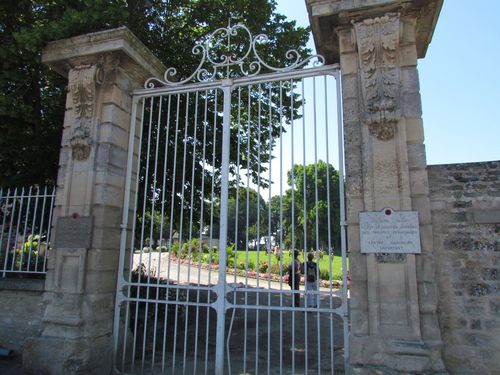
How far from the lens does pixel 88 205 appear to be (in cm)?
446

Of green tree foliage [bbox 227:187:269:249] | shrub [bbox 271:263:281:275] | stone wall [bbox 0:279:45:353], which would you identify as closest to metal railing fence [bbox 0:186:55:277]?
stone wall [bbox 0:279:45:353]

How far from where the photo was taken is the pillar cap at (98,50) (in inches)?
180

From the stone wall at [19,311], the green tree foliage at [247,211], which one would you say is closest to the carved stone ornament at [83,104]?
the stone wall at [19,311]

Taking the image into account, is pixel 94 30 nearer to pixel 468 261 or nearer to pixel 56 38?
pixel 56 38

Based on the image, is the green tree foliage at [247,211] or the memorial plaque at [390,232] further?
the green tree foliage at [247,211]

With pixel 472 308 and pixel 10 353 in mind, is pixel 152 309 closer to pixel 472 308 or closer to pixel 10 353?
pixel 10 353

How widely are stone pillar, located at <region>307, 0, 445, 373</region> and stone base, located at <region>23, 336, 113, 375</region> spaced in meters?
2.85

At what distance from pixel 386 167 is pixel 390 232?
0.62 metres

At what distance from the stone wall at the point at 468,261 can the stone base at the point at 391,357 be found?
0.48 meters

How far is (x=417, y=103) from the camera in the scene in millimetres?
3627

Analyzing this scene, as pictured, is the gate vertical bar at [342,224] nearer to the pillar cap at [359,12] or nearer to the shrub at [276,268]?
the pillar cap at [359,12]

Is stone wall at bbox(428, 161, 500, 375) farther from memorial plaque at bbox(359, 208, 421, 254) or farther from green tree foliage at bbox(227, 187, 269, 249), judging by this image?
green tree foliage at bbox(227, 187, 269, 249)

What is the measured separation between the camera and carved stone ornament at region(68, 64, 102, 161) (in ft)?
15.1

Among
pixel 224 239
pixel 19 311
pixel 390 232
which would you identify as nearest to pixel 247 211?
pixel 224 239
